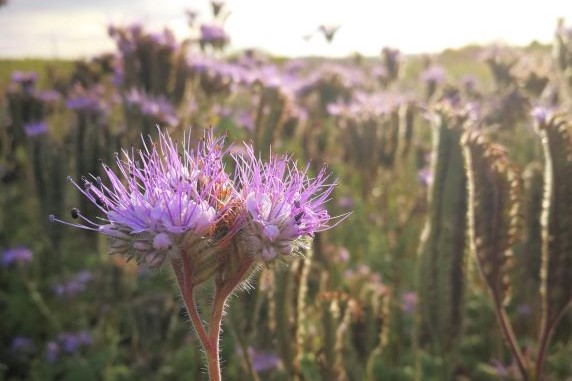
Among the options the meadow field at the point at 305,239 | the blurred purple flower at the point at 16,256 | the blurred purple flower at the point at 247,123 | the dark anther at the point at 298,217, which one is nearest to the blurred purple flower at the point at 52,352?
the meadow field at the point at 305,239

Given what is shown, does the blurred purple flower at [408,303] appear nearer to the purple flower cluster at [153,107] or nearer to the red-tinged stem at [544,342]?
the purple flower cluster at [153,107]

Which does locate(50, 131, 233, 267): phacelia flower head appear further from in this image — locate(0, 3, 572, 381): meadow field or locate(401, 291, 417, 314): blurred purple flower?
locate(401, 291, 417, 314): blurred purple flower

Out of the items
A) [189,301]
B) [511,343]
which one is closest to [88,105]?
[511,343]

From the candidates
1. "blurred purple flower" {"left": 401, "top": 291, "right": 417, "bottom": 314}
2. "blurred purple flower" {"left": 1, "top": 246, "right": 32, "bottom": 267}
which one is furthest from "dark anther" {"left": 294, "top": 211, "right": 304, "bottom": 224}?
"blurred purple flower" {"left": 1, "top": 246, "right": 32, "bottom": 267}

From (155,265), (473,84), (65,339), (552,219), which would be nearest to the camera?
(155,265)

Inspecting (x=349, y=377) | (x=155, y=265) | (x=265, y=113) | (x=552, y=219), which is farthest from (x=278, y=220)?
(x=265, y=113)

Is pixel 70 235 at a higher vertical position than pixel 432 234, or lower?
lower

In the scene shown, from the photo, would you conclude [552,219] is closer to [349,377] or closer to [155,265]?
[349,377]
